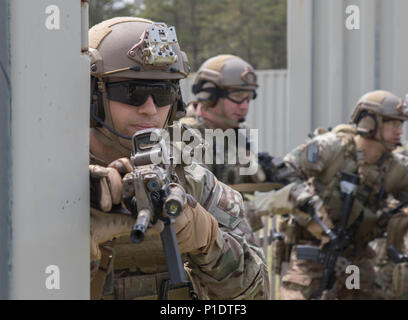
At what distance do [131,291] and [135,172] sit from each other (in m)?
0.69

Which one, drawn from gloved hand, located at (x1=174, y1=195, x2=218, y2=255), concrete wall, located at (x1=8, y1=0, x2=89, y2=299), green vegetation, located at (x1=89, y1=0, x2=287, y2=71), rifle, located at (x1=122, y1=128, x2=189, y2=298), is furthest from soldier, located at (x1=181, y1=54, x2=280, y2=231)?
green vegetation, located at (x1=89, y1=0, x2=287, y2=71)

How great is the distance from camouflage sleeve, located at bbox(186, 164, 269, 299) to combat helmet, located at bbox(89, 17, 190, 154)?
303mm

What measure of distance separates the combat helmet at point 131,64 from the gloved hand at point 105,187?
59 centimetres

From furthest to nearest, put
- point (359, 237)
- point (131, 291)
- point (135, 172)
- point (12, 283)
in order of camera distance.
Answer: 1. point (359, 237)
2. point (131, 291)
3. point (135, 172)
4. point (12, 283)

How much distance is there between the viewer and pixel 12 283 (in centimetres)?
128

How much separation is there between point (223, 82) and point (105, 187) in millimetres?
4276

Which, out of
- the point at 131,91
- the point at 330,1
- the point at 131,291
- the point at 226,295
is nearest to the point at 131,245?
the point at 131,291

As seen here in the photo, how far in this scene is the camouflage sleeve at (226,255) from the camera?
7.05 ft

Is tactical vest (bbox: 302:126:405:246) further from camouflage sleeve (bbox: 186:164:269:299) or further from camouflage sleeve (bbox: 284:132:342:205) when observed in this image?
camouflage sleeve (bbox: 186:164:269:299)

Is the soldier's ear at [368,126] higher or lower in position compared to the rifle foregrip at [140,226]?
higher

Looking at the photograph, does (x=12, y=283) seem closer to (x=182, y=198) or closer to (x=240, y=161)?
(x=182, y=198)

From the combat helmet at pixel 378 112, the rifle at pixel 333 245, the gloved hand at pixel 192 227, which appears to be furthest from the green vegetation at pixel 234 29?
the gloved hand at pixel 192 227

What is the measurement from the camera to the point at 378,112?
5363 mm

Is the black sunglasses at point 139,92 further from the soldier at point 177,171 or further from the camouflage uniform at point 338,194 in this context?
the camouflage uniform at point 338,194
